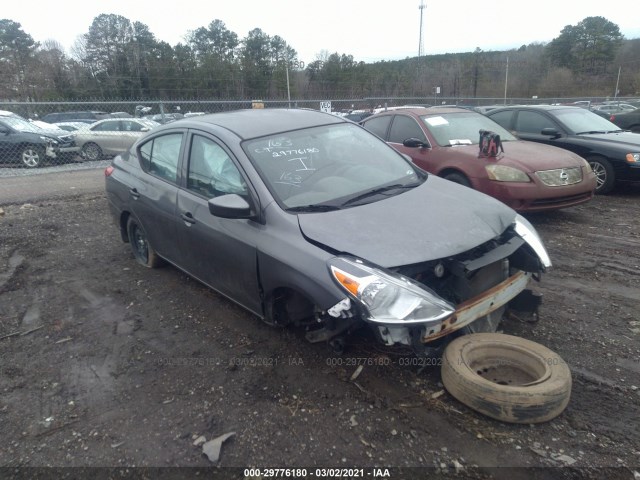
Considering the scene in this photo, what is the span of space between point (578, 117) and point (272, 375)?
27.3 feet

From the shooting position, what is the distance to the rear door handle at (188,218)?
12.5ft

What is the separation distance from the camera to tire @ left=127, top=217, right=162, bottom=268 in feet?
16.0

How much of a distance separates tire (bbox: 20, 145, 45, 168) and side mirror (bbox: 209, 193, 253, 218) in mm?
11812

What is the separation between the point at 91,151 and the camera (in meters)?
14.7

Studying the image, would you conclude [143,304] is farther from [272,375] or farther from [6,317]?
[272,375]

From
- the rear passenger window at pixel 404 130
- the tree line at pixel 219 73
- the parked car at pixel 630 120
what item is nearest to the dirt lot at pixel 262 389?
the rear passenger window at pixel 404 130

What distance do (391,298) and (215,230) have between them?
64.8 inches

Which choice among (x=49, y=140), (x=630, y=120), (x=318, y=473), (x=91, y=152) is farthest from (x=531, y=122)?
(x=91, y=152)

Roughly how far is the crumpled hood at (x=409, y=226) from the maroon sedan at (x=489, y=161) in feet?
8.78

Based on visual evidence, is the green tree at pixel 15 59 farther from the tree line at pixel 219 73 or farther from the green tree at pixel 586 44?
the green tree at pixel 586 44

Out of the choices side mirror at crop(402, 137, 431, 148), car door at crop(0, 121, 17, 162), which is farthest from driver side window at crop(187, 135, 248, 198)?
car door at crop(0, 121, 17, 162)

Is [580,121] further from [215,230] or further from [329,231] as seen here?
[215,230]

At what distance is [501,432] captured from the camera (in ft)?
8.15

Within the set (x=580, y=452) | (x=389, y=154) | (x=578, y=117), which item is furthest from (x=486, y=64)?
(x=580, y=452)
